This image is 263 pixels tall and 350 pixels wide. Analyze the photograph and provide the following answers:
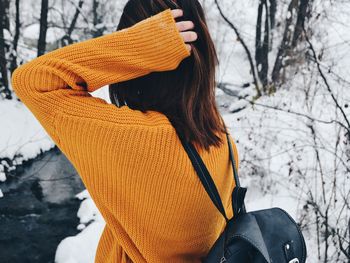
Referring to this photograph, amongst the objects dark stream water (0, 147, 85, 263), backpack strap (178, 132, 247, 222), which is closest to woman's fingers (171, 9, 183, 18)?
backpack strap (178, 132, 247, 222)

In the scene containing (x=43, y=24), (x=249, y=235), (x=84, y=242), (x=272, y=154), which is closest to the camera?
(x=249, y=235)

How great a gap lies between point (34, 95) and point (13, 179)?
6785 millimetres

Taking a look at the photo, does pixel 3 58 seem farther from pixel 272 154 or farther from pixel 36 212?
pixel 272 154

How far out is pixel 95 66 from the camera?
109 centimetres

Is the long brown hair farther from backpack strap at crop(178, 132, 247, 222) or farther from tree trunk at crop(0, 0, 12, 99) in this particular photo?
tree trunk at crop(0, 0, 12, 99)

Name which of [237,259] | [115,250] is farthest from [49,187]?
[237,259]

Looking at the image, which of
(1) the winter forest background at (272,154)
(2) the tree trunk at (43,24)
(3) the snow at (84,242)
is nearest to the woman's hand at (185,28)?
(1) the winter forest background at (272,154)

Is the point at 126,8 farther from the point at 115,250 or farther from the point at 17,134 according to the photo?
the point at 17,134

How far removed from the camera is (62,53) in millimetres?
1088

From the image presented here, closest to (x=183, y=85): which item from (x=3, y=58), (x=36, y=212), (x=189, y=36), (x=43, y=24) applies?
(x=189, y=36)

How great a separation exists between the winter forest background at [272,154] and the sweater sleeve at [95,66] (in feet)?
3.52

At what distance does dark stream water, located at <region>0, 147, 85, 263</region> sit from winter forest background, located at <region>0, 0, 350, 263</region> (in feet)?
0.05

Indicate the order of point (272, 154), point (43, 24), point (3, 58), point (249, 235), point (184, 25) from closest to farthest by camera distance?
point (249, 235), point (184, 25), point (272, 154), point (3, 58), point (43, 24)

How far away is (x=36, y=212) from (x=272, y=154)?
13.0ft
